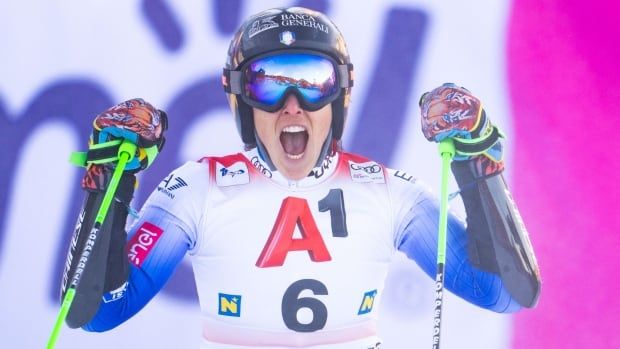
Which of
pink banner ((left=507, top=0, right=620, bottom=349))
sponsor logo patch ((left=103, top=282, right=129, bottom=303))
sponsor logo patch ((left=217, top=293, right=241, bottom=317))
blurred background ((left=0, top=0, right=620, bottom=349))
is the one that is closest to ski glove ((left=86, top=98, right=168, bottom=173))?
sponsor logo patch ((left=103, top=282, right=129, bottom=303))

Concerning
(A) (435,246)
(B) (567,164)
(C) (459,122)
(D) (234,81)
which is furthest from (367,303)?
(B) (567,164)

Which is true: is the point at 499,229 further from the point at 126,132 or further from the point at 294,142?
the point at 126,132

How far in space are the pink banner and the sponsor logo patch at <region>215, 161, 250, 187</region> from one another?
4.25 feet

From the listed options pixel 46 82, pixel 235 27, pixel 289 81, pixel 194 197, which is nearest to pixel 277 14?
pixel 289 81

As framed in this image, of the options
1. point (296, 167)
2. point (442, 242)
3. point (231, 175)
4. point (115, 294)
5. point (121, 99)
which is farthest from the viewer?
point (121, 99)

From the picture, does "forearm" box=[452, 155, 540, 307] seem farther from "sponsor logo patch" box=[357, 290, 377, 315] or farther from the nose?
the nose

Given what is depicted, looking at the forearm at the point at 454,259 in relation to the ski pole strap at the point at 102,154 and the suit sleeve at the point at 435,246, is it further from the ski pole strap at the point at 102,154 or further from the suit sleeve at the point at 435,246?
the ski pole strap at the point at 102,154

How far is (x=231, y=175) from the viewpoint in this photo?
275 cm

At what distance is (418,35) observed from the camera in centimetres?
366

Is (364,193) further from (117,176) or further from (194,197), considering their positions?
(117,176)

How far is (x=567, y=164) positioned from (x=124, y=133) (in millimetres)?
1860

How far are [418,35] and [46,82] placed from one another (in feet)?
4.49

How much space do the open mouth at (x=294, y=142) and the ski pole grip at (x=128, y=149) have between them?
1.36ft

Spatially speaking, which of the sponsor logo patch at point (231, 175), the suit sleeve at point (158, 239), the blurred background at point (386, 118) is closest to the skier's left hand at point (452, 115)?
the sponsor logo patch at point (231, 175)
